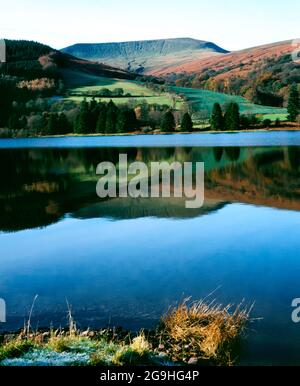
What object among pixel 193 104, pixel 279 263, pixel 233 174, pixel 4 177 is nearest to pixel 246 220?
pixel 279 263

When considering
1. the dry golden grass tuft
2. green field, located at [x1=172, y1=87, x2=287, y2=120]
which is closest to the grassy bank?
the dry golden grass tuft

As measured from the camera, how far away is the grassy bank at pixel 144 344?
923 cm

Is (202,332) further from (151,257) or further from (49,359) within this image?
(151,257)

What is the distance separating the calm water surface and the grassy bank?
1.63 ft

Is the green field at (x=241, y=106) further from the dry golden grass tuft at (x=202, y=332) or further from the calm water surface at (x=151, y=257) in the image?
the dry golden grass tuft at (x=202, y=332)

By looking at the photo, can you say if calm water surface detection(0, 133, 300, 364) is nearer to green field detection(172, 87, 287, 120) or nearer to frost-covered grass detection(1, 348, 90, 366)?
frost-covered grass detection(1, 348, 90, 366)

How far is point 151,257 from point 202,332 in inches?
277

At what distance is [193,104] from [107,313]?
163 metres

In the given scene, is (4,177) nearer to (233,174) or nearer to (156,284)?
(233,174)

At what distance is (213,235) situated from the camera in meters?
20.2

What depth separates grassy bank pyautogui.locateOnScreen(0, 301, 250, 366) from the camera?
30.3 ft

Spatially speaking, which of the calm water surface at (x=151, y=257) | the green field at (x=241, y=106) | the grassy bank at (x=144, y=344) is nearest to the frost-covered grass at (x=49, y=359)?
the grassy bank at (x=144, y=344)

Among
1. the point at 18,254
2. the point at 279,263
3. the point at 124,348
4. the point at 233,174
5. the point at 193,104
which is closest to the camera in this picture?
the point at 124,348
